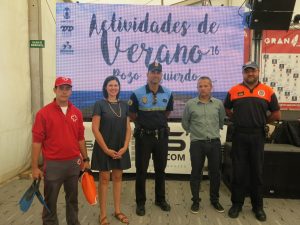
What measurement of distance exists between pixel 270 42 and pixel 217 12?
94cm

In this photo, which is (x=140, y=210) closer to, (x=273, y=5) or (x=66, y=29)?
(x=66, y=29)

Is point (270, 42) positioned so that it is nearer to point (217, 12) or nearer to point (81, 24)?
point (217, 12)

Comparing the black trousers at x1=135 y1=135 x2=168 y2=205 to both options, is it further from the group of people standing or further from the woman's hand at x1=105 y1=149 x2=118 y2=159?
the woman's hand at x1=105 y1=149 x2=118 y2=159

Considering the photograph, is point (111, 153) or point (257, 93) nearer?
point (111, 153)

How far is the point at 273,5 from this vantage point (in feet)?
14.2

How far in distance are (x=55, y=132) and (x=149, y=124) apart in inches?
43.4

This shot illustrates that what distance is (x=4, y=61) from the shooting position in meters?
4.46

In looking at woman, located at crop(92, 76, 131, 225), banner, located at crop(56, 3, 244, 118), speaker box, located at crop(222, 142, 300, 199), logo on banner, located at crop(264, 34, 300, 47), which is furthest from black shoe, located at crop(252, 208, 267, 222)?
logo on banner, located at crop(264, 34, 300, 47)

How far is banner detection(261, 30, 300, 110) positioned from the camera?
197 inches

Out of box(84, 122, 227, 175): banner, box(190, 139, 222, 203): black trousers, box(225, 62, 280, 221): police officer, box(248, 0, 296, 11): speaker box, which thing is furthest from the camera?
box(84, 122, 227, 175): banner

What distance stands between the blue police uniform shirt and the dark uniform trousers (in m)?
0.94

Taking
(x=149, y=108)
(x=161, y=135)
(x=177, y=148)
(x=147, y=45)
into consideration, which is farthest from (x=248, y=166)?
(x=147, y=45)

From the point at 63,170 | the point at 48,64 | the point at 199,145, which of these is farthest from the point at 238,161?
the point at 48,64

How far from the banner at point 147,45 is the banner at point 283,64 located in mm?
513
